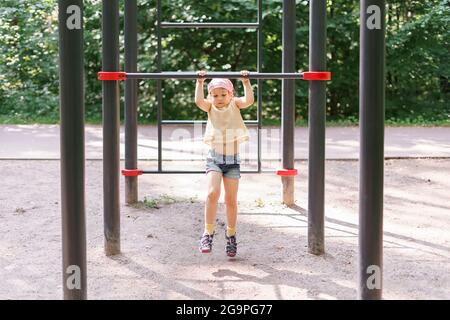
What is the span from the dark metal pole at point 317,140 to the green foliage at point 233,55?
606 cm

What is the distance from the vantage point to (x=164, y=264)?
15.2ft

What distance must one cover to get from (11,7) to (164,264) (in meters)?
9.68

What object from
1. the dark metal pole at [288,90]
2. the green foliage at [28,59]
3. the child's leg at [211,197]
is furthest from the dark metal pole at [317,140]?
the green foliage at [28,59]

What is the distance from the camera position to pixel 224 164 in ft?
15.9

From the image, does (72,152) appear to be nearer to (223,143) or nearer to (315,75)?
(223,143)

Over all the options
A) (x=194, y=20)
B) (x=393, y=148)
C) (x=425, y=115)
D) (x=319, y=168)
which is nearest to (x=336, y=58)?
(x=425, y=115)

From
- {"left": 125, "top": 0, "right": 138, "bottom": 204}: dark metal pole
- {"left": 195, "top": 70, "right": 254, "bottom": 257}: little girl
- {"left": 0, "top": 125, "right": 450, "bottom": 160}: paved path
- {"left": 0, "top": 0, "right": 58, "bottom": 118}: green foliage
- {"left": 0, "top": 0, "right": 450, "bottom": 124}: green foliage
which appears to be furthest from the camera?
{"left": 0, "top": 0, "right": 58, "bottom": 118}: green foliage

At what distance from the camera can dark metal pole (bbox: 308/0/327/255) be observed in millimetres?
4848

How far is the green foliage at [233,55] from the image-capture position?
11383 millimetres

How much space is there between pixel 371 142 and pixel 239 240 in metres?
2.14

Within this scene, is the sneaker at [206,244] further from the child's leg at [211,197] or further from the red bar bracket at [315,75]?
the red bar bracket at [315,75]

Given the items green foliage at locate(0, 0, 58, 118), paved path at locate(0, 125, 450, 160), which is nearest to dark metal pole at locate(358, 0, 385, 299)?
paved path at locate(0, 125, 450, 160)

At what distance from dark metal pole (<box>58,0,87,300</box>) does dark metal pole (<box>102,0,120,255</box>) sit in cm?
135

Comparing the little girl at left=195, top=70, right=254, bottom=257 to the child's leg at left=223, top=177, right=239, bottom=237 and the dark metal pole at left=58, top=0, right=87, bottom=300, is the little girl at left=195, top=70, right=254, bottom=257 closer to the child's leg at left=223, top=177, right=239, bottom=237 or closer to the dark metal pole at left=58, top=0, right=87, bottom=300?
the child's leg at left=223, top=177, right=239, bottom=237
